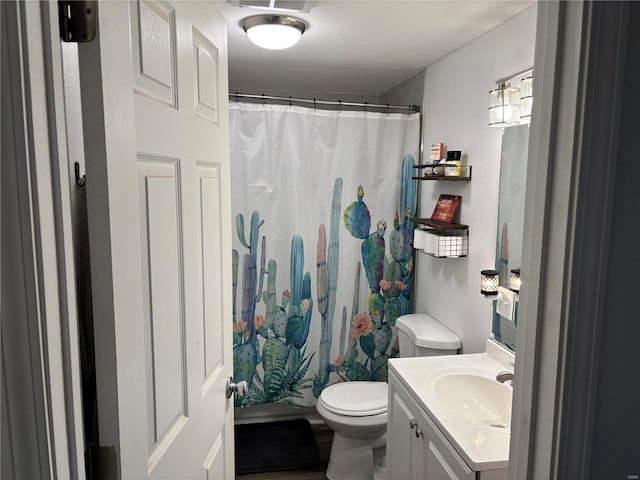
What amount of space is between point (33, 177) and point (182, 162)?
452 mm

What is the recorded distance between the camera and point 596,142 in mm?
639

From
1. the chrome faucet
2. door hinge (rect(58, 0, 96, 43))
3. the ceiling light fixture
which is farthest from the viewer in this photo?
the ceiling light fixture

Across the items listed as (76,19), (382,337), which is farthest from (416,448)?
(76,19)

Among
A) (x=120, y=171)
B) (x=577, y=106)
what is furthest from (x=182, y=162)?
(x=577, y=106)

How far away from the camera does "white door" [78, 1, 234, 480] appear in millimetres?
746

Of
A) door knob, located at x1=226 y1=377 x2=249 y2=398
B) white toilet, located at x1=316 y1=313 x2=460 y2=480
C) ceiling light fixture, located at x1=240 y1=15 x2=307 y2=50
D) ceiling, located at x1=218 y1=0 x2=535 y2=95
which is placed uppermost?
ceiling, located at x1=218 y1=0 x2=535 y2=95

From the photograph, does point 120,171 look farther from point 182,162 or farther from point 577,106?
point 577,106

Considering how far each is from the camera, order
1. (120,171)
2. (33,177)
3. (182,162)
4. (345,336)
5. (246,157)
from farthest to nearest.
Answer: (345,336), (246,157), (182,162), (120,171), (33,177)

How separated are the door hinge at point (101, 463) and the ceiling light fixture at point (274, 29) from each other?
1.75 metres

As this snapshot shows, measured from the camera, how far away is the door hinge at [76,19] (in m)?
0.68

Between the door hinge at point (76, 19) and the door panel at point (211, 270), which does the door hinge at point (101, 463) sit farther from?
the door hinge at point (76, 19)

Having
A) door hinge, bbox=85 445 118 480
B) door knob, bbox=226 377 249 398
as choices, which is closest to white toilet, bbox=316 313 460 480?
door knob, bbox=226 377 249 398

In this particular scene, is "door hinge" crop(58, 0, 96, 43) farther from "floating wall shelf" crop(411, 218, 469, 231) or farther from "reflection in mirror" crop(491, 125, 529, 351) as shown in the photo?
"floating wall shelf" crop(411, 218, 469, 231)

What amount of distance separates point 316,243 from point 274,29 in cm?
124
